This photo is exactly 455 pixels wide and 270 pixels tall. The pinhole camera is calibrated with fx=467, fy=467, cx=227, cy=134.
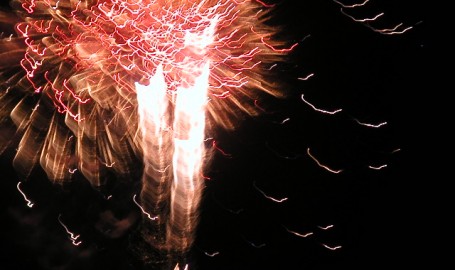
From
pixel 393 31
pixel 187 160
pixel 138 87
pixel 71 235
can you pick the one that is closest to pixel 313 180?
pixel 187 160

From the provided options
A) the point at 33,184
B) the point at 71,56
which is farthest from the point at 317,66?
the point at 33,184

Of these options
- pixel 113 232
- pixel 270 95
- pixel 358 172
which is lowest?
pixel 113 232

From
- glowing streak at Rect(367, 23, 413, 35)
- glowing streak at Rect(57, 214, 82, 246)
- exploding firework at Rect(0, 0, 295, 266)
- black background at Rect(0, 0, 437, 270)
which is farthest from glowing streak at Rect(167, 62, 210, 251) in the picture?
glowing streak at Rect(367, 23, 413, 35)

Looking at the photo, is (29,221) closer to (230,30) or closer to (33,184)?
(33,184)

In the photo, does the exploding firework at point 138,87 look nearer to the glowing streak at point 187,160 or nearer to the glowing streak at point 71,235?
the glowing streak at point 187,160

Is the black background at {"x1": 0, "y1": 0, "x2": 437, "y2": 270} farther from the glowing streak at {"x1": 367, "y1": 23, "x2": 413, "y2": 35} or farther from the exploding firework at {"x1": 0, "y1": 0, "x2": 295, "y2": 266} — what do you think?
the exploding firework at {"x1": 0, "y1": 0, "x2": 295, "y2": 266}

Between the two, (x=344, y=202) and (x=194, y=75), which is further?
(x=344, y=202)
